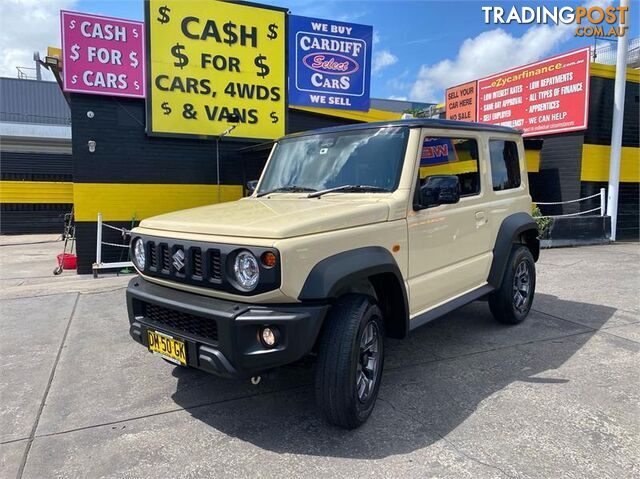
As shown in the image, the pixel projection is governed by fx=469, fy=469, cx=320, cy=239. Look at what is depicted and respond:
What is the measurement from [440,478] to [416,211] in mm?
1733

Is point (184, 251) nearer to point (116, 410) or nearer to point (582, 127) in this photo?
point (116, 410)

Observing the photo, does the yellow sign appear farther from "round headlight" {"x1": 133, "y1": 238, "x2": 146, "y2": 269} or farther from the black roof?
"round headlight" {"x1": 133, "y1": 238, "x2": 146, "y2": 269}

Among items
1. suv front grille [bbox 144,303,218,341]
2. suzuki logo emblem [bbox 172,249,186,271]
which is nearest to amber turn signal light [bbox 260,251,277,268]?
suv front grille [bbox 144,303,218,341]

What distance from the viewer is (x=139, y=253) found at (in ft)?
10.8

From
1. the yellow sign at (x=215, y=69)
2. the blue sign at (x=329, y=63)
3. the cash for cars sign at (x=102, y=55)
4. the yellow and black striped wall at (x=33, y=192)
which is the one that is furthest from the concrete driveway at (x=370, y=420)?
the yellow and black striped wall at (x=33, y=192)

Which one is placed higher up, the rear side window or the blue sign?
the blue sign

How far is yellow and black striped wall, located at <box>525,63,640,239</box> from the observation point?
39.1 feet

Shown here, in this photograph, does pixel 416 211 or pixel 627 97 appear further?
pixel 627 97

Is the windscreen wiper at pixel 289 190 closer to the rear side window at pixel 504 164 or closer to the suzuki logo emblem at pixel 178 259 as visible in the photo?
the suzuki logo emblem at pixel 178 259

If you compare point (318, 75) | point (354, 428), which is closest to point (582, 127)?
point (318, 75)

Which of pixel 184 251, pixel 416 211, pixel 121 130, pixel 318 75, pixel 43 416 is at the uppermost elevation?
pixel 318 75

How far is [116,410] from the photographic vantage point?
129 inches

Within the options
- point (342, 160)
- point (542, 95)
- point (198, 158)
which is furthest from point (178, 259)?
point (542, 95)

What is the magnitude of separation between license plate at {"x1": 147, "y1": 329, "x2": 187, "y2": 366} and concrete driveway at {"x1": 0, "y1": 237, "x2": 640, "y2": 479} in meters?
0.51
